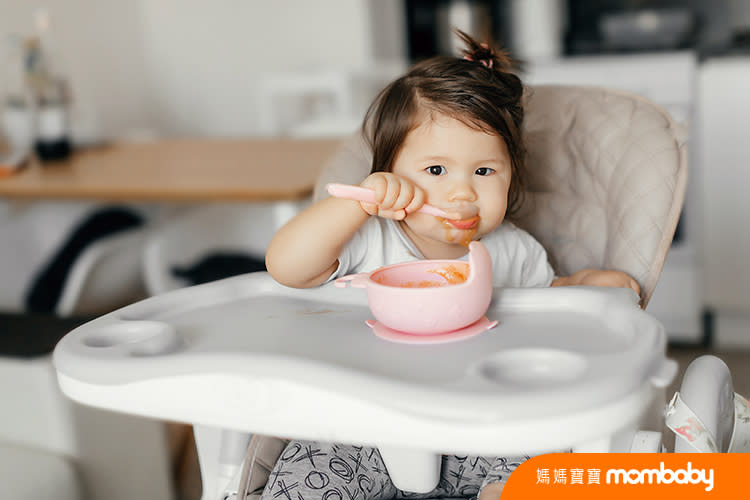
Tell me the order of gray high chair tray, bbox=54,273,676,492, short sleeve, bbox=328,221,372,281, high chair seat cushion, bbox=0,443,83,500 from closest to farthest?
gray high chair tray, bbox=54,273,676,492 → short sleeve, bbox=328,221,372,281 → high chair seat cushion, bbox=0,443,83,500

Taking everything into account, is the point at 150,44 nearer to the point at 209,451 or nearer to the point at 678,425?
the point at 209,451

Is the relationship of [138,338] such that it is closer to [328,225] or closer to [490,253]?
[328,225]

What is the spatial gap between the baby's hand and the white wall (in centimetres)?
227

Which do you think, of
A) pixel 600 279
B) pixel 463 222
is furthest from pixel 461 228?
pixel 600 279

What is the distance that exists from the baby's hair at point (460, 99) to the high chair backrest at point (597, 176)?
110 mm

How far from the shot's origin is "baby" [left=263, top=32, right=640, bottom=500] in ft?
2.81

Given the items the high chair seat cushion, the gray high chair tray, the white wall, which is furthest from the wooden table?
the white wall

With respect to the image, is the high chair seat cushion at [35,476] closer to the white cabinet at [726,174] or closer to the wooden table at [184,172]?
the wooden table at [184,172]

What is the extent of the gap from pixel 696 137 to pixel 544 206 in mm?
1159

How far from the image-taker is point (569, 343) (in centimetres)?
74

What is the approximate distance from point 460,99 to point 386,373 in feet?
1.22

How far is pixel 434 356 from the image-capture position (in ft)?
2.35

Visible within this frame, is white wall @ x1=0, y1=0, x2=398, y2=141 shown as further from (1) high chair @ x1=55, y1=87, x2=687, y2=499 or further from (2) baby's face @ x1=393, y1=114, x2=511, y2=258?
(2) baby's face @ x1=393, y1=114, x2=511, y2=258

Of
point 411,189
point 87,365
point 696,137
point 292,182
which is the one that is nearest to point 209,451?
point 87,365
